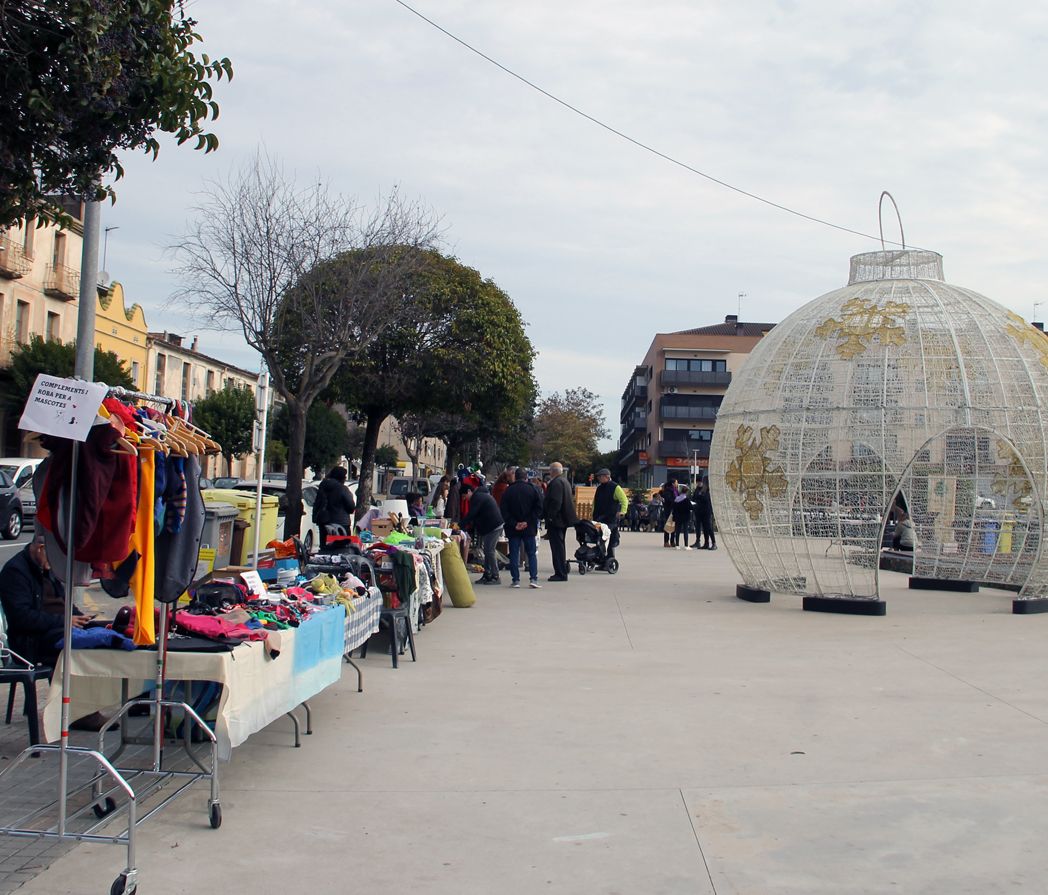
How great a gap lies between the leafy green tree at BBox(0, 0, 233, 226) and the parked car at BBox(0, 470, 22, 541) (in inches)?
633

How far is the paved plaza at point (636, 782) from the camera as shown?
179 inches

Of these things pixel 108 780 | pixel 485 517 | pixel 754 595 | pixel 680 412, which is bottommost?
pixel 108 780

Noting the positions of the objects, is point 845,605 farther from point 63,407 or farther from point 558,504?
point 63,407

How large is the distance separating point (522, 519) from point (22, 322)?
29.7 m

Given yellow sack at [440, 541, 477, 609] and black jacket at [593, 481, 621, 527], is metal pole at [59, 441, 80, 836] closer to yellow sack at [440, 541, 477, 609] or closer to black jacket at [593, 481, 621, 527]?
yellow sack at [440, 541, 477, 609]

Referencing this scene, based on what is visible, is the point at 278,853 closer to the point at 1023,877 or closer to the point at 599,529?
the point at 1023,877

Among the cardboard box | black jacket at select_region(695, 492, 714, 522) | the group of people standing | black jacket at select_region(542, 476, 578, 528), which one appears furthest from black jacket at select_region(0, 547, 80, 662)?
black jacket at select_region(695, 492, 714, 522)

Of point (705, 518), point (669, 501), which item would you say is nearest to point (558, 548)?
point (705, 518)

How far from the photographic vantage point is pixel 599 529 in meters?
18.6

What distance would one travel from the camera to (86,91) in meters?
7.06

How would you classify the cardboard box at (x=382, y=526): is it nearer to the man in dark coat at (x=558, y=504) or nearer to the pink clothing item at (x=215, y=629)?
the man in dark coat at (x=558, y=504)

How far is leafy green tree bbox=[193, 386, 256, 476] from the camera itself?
49688 millimetres

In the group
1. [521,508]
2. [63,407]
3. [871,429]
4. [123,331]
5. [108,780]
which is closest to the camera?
[63,407]

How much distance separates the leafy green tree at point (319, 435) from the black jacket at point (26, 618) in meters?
47.5
